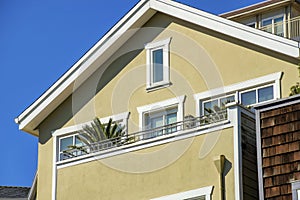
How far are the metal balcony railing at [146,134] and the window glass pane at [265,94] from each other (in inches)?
81.0

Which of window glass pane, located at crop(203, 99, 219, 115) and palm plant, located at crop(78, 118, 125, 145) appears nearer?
window glass pane, located at crop(203, 99, 219, 115)

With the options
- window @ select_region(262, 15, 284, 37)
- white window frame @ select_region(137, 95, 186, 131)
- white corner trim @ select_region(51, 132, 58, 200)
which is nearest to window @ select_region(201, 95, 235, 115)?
white window frame @ select_region(137, 95, 186, 131)

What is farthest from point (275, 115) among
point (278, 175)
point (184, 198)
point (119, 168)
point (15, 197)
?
point (15, 197)

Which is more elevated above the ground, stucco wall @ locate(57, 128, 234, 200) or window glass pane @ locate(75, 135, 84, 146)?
window glass pane @ locate(75, 135, 84, 146)

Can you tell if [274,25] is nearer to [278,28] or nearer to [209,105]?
[278,28]

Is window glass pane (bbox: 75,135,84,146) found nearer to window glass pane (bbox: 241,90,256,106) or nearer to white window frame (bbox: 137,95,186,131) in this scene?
white window frame (bbox: 137,95,186,131)

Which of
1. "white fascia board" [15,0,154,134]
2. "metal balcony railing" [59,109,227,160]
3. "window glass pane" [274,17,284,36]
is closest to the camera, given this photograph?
"metal balcony railing" [59,109,227,160]

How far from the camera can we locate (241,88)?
100ft

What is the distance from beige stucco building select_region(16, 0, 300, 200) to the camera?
87.6ft

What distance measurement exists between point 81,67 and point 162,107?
10.9ft

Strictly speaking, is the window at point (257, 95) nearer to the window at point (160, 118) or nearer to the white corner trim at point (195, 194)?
the window at point (160, 118)

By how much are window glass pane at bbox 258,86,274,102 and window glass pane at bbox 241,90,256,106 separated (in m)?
0.17

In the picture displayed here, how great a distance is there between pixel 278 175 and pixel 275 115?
57.3 inches

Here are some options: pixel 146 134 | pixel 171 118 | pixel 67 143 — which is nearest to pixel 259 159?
pixel 146 134
